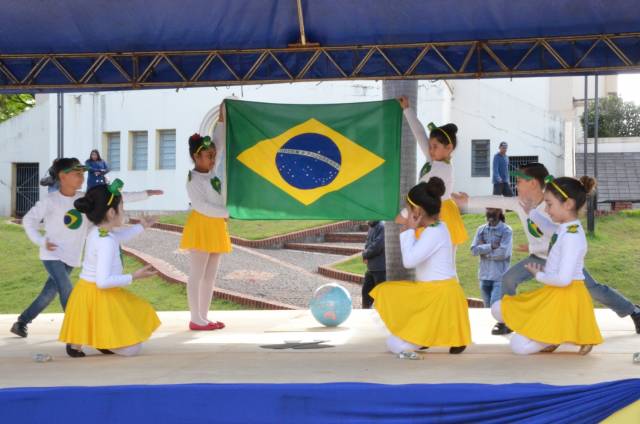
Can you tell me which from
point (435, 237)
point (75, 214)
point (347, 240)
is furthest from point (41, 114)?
point (435, 237)

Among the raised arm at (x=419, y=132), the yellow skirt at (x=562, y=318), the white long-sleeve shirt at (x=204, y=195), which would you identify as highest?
the raised arm at (x=419, y=132)

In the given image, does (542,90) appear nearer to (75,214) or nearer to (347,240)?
(347,240)

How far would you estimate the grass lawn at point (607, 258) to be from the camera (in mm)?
15180

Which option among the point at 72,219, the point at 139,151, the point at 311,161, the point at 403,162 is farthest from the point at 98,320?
the point at 139,151

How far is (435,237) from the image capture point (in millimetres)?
6066

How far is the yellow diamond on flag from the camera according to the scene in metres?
8.58

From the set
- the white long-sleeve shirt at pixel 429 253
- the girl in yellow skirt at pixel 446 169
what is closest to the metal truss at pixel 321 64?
the girl in yellow skirt at pixel 446 169

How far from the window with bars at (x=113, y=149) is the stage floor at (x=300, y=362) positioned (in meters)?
20.3

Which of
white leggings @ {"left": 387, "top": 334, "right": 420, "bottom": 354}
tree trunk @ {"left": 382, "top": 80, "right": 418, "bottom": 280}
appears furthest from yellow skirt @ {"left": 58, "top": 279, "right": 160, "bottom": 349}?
tree trunk @ {"left": 382, "top": 80, "right": 418, "bottom": 280}

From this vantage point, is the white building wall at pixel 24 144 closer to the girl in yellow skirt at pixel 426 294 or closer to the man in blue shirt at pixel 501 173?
the man in blue shirt at pixel 501 173

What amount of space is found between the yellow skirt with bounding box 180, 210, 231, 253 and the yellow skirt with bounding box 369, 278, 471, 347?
6.72 feet

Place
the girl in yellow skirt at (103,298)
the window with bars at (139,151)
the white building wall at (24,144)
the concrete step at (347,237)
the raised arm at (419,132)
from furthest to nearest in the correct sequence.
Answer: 1. the white building wall at (24,144)
2. the window with bars at (139,151)
3. the concrete step at (347,237)
4. the raised arm at (419,132)
5. the girl in yellow skirt at (103,298)

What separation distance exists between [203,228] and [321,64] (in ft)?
6.83

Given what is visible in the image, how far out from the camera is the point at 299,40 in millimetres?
7695
